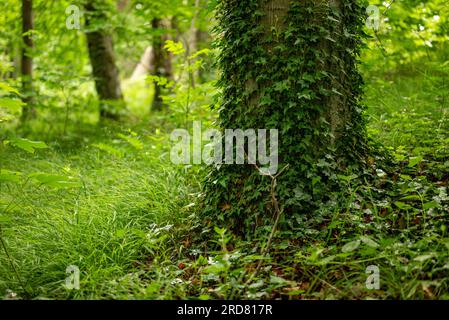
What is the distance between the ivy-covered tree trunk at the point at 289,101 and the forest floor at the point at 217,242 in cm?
24

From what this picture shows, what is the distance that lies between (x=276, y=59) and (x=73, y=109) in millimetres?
6596

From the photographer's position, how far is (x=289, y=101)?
334cm

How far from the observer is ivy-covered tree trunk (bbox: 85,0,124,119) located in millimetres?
9062

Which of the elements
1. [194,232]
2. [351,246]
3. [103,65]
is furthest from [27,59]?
[351,246]

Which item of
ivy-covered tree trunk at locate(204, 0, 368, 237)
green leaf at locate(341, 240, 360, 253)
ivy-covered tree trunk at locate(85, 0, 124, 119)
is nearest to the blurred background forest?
green leaf at locate(341, 240, 360, 253)

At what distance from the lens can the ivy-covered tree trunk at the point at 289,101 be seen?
3.35 m

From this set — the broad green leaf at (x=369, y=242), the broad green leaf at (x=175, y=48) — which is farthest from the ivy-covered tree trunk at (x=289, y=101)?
the broad green leaf at (x=175, y=48)

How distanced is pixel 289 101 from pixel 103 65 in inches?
271

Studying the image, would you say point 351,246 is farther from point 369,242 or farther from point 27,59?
point 27,59

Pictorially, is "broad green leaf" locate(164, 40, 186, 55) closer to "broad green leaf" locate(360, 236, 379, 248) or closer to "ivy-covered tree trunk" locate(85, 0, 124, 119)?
"ivy-covered tree trunk" locate(85, 0, 124, 119)

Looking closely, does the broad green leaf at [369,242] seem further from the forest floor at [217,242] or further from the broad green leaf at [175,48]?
the broad green leaf at [175,48]

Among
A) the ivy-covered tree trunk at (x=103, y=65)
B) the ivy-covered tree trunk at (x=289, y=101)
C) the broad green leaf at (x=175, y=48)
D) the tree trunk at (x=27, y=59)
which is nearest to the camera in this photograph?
the ivy-covered tree trunk at (x=289, y=101)
